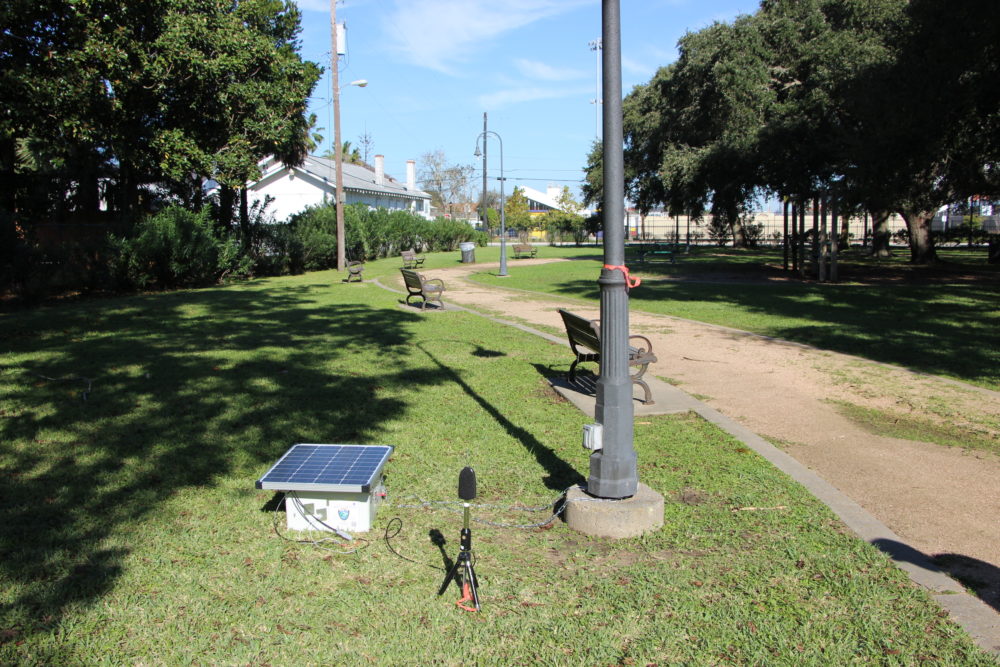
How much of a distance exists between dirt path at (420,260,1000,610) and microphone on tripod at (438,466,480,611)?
239 centimetres

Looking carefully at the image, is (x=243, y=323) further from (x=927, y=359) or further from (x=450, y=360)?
(x=927, y=359)

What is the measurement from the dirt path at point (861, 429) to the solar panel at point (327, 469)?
3.05m

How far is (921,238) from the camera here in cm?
2719

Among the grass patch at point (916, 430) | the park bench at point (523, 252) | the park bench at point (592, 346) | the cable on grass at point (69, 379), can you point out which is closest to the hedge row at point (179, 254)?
the park bench at point (523, 252)

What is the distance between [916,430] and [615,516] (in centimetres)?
362

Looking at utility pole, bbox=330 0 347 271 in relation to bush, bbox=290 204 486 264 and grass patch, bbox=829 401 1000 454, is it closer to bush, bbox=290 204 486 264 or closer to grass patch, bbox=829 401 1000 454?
bush, bbox=290 204 486 264

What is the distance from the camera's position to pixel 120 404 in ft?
23.1

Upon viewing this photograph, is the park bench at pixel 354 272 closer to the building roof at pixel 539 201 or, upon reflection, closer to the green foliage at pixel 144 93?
the green foliage at pixel 144 93

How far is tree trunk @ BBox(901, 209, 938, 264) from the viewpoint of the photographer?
26927 millimetres

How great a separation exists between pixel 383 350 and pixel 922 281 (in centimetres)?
1668

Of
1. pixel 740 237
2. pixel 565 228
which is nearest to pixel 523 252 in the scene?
pixel 740 237

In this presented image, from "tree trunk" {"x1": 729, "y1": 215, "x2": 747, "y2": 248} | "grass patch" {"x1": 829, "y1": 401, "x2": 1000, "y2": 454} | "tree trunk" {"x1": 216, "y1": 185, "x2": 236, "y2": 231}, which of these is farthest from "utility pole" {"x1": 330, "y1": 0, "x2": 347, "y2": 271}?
"tree trunk" {"x1": 729, "y1": 215, "x2": 747, "y2": 248}

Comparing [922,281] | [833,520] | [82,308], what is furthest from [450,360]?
[922,281]

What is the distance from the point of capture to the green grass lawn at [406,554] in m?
3.15
